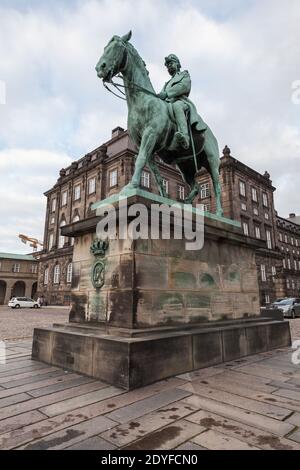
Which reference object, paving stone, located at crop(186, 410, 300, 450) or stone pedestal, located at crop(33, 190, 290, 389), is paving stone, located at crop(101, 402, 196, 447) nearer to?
paving stone, located at crop(186, 410, 300, 450)

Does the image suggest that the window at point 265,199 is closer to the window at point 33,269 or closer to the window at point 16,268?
the window at point 33,269

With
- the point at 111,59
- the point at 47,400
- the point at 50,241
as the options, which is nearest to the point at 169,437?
the point at 47,400

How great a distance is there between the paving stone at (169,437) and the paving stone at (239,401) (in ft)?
2.38

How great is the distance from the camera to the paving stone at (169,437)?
2.12 metres

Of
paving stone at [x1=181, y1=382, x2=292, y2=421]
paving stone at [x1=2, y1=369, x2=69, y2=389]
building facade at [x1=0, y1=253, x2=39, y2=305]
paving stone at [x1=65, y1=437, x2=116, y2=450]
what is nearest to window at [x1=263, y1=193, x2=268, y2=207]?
paving stone at [x1=181, y1=382, x2=292, y2=421]

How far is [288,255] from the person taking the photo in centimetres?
5606

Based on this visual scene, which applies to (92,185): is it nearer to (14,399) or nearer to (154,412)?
(14,399)

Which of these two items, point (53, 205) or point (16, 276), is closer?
point (53, 205)

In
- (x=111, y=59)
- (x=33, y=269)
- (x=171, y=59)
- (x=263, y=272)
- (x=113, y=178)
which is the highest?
(x=113, y=178)

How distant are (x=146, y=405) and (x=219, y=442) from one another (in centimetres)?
93

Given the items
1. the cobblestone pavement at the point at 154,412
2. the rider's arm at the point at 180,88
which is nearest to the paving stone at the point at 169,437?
the cobblestone pavement at the point at 154,412

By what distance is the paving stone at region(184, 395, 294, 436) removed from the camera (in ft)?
7.93

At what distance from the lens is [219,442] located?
216cm

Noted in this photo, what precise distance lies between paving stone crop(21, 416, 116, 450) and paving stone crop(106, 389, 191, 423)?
12 centimetres
